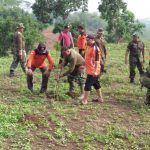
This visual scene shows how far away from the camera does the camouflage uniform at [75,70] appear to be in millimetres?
10867

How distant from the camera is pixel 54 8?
42.1 meters

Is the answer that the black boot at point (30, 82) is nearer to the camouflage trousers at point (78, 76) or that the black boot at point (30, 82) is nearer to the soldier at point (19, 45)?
the camouflage trousers at point (78, 76)

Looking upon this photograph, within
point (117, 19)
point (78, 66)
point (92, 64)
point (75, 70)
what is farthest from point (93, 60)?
point (117, 19)

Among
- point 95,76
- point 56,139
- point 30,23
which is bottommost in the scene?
point 56,139

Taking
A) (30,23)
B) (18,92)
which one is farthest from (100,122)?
(30,23)

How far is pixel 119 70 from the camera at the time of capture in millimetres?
18031

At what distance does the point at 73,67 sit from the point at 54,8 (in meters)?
31.9

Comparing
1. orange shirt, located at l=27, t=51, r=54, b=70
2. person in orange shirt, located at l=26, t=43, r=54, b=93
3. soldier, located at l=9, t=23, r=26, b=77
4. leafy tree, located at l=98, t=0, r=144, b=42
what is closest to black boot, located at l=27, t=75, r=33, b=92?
person in orange shirt, located at l=26, t=43, r=54, b=93

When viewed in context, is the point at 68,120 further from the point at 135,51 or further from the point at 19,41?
the point at 135,51

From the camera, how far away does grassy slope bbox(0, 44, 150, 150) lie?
8.00 meters

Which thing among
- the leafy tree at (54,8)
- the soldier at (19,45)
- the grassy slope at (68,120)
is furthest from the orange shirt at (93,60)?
the leafy tree at (54,8)

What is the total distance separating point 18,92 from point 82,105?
198 centimetres

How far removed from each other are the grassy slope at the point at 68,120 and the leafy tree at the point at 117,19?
1086 inches

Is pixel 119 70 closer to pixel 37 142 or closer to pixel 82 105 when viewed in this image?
pixel 82 105
